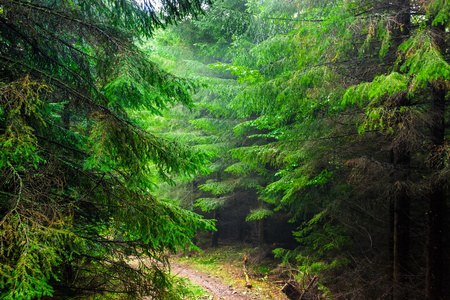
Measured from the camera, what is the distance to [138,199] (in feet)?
12.7

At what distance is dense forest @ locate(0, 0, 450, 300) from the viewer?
9.86 ft

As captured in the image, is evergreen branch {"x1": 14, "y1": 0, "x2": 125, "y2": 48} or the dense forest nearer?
the dense forest

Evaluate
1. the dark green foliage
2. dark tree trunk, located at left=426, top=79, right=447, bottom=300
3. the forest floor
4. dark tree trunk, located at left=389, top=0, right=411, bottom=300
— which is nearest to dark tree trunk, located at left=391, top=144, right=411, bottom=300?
dark tree trunk, located at left=389, top=0, right=411, bottom=300

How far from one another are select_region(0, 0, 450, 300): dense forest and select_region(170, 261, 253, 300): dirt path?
2.91 m

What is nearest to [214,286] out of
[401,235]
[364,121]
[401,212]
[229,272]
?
[229,272]

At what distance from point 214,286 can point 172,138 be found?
8.02 meters

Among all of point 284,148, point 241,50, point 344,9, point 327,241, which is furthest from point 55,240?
point 241,50

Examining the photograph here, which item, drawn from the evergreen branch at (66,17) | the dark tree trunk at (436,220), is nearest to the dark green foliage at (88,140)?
the evergreen branch at (66,17)

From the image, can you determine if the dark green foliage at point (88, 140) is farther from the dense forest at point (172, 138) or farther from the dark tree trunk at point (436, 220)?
the dark tree trunk at point (436, 220)

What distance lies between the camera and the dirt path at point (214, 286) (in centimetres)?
898

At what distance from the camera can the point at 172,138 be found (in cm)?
450

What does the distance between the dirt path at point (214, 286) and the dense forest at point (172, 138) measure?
2.91 metres

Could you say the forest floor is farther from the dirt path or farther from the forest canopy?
the forest canopy

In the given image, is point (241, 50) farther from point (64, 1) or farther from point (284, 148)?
point (64, 1)
